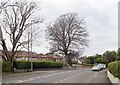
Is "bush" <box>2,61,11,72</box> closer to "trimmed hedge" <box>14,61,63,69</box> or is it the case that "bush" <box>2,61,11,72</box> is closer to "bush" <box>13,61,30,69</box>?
"bush" <box>13,61,30,69</box>

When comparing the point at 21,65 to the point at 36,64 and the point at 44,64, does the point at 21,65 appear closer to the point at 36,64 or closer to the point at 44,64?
the point at 36,64

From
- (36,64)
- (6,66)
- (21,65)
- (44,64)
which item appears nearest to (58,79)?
(6,66)

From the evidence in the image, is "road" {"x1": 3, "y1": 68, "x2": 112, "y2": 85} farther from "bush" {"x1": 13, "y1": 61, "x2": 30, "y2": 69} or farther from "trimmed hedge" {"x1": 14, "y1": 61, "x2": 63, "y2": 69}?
"trimmed hedge" {"x1": 14, "y1": 61, "x2": 63, "y2": 69}

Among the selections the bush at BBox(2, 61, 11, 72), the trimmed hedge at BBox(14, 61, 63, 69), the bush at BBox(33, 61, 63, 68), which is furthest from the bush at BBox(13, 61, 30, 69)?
the bush at BBox(2, 61, 11, 72)

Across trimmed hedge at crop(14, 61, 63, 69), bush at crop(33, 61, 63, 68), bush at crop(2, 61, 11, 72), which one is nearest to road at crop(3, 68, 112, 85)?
bush at crop(2, 61, 11, 72)

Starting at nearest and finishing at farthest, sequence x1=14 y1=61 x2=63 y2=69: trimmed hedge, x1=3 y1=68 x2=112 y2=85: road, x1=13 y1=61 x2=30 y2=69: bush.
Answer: x1=3 y1=68 x2=112 y2=85: road, x1=13 y1=61 x2=30 y2=69: bush, x1=14 y1=61 x2=63 y2=69: trimmed hedge

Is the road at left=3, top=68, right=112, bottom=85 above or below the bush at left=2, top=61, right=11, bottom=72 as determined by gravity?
below

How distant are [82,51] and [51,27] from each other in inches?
458

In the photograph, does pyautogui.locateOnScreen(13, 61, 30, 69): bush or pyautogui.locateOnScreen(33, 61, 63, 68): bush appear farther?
pyautogui.locateOnScreen(33, 61, 63, 68): bush

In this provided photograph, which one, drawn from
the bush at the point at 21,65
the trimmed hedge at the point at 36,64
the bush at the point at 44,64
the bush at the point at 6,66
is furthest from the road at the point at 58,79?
the bush at the point at 44,64

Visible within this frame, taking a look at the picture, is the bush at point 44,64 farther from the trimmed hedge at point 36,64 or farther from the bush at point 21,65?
the bush at point 21,65

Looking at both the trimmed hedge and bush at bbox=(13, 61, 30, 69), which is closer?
bush at bbox=(13, 61, 30, 69)

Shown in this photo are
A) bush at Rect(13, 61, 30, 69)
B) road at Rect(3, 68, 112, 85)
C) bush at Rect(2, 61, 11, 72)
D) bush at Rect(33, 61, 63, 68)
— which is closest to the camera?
road at Rect(3, 68, 112, 85)

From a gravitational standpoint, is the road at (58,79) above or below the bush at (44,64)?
below
